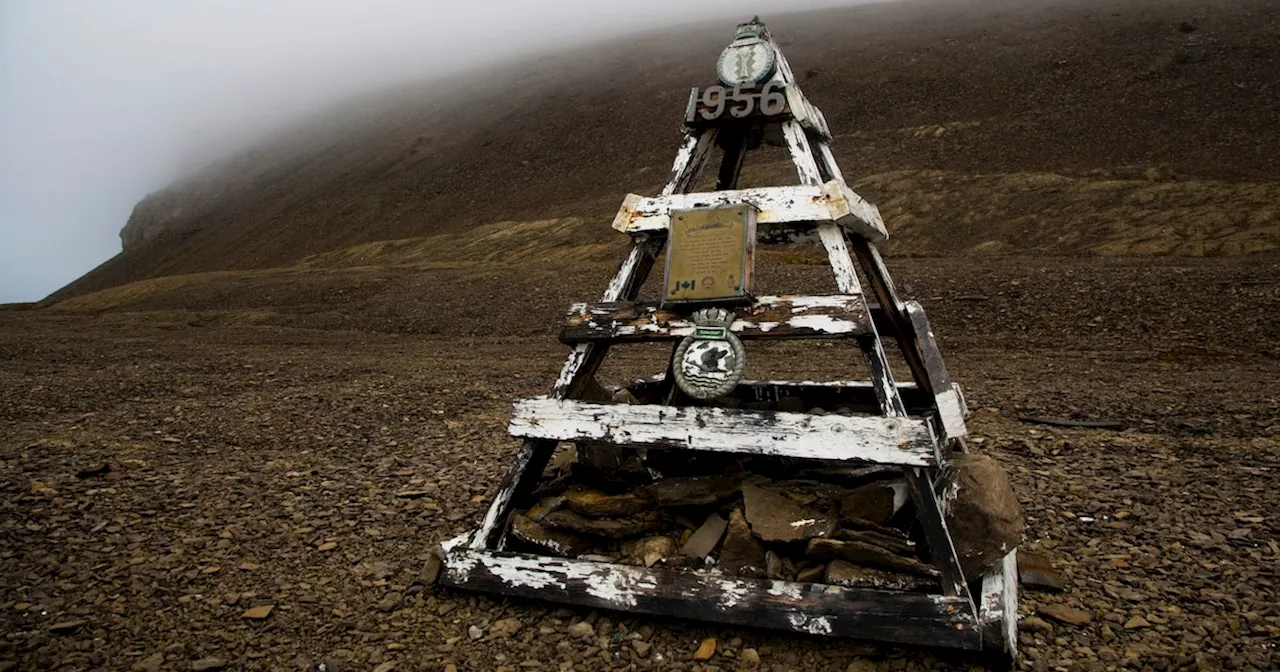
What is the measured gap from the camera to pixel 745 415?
3846mm

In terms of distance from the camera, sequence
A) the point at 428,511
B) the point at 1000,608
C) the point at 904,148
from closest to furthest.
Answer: the point at 1000,608, the point at 428,511, the point at 904,148

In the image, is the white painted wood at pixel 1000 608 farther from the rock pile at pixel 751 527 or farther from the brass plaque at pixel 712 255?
the brass plaque at pixel 712 255

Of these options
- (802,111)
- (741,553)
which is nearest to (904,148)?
(802,111)

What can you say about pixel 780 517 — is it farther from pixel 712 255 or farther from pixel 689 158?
pixel 689 158

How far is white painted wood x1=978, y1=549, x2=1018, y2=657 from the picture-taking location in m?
3.43

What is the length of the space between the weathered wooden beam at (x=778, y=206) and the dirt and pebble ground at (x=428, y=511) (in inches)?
86.0

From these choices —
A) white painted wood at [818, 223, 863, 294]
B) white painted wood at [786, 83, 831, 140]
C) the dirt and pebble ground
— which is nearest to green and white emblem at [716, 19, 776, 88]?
white painted wood at [786, 83, 831, 140]

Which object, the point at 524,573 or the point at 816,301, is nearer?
the point at 816,301

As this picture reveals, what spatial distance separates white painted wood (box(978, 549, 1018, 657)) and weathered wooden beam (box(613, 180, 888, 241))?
6.44 feet

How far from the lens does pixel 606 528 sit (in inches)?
166

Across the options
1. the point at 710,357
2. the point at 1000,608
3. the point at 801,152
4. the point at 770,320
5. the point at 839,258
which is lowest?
the point at 1000,608

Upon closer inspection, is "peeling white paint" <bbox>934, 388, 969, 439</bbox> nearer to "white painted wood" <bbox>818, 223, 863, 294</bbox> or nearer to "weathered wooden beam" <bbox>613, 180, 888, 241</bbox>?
"white painted wood" <bbox>818, 223, 863, 294</bbox>

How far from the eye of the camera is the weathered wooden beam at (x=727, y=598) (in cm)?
344

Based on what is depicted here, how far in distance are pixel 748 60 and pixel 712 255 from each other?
1.30 m
